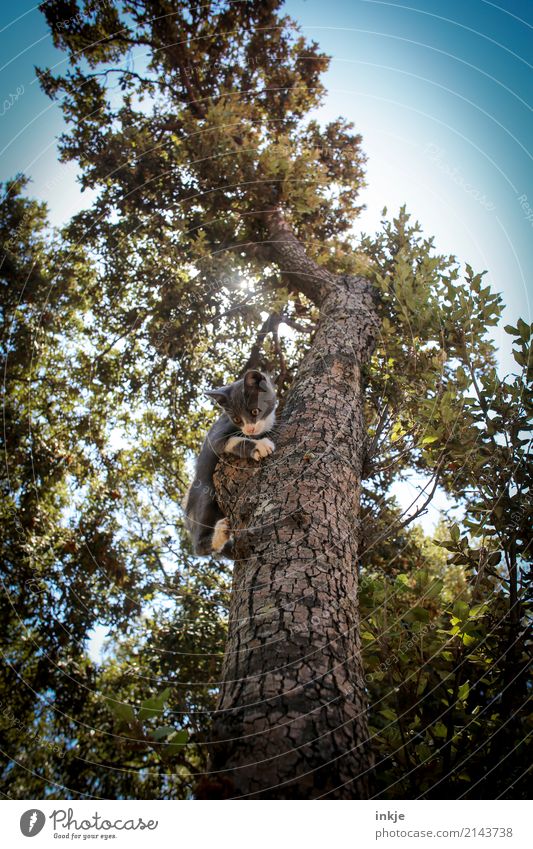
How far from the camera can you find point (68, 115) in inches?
234

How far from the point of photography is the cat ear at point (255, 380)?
471 cm

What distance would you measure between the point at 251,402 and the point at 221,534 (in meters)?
1.39

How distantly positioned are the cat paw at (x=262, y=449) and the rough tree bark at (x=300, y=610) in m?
0.07

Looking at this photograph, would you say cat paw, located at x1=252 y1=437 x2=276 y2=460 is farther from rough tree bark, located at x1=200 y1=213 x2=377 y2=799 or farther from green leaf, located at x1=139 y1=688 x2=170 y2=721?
green leaf, located at x1=139 y1=688 x2=170 y2=721

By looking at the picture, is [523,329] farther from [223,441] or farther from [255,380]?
[223,441]

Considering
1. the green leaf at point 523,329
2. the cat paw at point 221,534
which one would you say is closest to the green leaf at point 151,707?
the cat paw at point 221,534

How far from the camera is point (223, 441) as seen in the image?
455 centimetres

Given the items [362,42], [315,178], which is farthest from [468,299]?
[315,178]

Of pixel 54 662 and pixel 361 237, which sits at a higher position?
pixel 361 237
